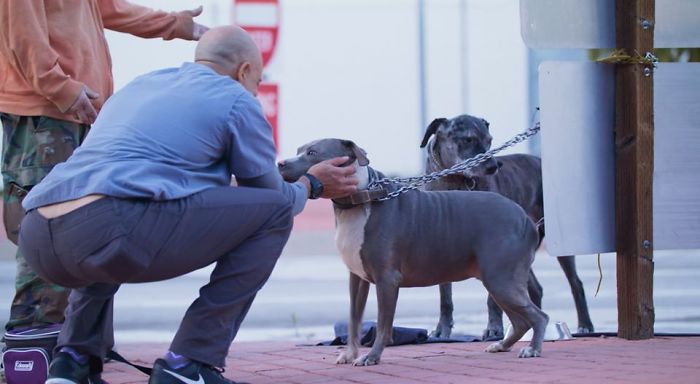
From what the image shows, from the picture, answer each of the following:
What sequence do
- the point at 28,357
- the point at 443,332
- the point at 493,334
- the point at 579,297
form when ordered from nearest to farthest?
the point at 28,357 < the point at 493,334 < the point at 443,332 < the point at 579,297

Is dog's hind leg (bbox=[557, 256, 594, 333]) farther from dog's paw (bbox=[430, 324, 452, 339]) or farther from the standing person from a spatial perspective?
the standing person

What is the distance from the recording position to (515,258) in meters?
5.59

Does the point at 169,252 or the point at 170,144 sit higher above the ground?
the point at 170,144

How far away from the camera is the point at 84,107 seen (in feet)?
16.6

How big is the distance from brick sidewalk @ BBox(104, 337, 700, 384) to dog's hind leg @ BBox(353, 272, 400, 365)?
0.26 ft

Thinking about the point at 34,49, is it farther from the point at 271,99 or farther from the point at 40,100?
the point at 271,99

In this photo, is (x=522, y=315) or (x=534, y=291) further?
(x=534, y=291)

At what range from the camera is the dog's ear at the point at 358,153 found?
5.59m

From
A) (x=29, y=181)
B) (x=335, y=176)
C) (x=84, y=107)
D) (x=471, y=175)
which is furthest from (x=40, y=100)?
(x=471, y=175)

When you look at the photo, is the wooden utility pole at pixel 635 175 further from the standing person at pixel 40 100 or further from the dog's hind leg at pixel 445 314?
the standing person at pixel 40 100

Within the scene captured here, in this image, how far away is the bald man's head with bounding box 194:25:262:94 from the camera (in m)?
4.59

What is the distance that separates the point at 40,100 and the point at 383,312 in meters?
2.02

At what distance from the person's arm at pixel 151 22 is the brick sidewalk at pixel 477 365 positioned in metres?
1.86

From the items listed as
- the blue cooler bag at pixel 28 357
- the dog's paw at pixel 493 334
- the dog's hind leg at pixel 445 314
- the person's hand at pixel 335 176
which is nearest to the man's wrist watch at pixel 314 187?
the person's hand at pixel 335 176
